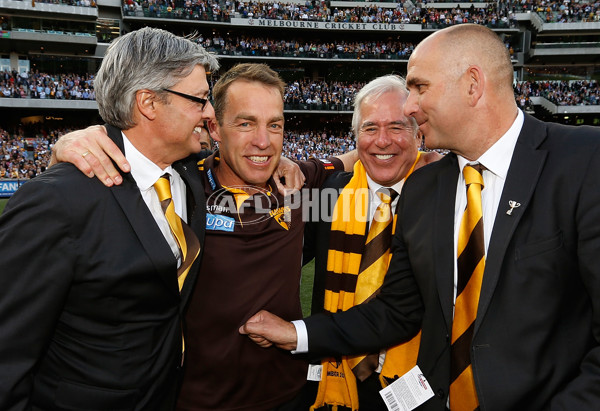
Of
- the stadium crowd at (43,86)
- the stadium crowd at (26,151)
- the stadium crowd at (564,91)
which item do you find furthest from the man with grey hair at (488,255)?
the stadium crowd at (564,91)

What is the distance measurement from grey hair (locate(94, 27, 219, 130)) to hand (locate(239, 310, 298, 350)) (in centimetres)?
117

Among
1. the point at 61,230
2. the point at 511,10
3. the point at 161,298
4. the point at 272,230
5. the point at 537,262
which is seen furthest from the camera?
the point at 511,10

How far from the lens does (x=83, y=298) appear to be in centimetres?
184

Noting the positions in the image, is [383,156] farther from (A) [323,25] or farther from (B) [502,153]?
(A) [323,25]

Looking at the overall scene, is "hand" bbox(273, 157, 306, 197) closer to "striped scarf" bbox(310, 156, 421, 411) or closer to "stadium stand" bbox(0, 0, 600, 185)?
"striped scarf" bbox(310, 156, 421, 411)

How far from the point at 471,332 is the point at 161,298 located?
53.1 inches

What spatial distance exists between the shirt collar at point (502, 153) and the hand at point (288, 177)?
123 cm

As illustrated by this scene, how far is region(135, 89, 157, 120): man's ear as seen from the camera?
2184 mm

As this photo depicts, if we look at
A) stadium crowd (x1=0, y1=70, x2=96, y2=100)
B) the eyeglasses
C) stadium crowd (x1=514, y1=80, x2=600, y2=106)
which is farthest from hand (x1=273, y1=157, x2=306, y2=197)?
stadium crowd (x1=514, y1=80, x2=600, y2=106)

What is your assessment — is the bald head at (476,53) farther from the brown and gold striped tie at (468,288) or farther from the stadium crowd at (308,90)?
the stadium crowd at (308,90)

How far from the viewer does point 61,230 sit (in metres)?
1.72

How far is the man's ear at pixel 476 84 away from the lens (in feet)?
7.13

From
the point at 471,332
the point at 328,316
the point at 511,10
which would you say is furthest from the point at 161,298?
the point at 511,10

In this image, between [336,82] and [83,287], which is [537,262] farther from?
[336,82]
